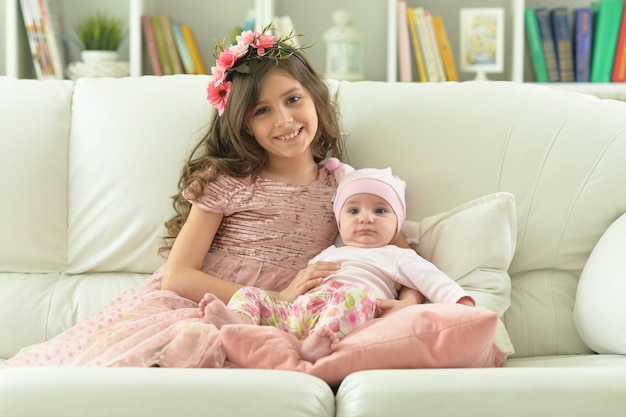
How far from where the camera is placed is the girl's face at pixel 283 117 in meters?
1.99

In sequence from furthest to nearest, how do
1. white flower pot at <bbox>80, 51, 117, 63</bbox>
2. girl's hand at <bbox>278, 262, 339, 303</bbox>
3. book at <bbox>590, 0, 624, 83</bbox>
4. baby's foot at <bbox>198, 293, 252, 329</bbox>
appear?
white flower pot at <bbox>80, 51, 117, 63</bbox> → book at <bbox>590, 0, 624, 83</bbox> → girl's hand at <bbox>278, 262, 339, 303</bbox> → baby's foot at <bbox>198, 293, 252, 329</bbox>

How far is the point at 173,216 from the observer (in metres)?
2.09

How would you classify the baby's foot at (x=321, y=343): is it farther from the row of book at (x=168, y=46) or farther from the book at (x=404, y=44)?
the row of book at (x=168, y=46)

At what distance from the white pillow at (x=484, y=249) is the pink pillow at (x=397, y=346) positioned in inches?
13.8

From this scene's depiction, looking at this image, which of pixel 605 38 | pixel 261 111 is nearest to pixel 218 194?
pixel 261 111

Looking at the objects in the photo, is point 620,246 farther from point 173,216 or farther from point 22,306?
point 22,306

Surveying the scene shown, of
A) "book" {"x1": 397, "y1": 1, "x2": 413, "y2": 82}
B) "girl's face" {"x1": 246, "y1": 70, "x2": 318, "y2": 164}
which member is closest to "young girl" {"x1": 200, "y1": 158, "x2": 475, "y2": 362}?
"girl's face" {"x1": 246, "y1": 70, "x2": 318, "y2": 164}

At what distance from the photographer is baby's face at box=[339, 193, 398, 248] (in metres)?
1.90

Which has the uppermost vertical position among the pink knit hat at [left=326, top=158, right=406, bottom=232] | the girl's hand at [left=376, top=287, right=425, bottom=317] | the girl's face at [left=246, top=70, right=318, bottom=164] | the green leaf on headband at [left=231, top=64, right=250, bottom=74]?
the green leaf on headband at [left=231, top=64, right=250, bottom=74]

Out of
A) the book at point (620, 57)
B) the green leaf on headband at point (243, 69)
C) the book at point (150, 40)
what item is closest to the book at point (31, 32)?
the book at point (150, 40)

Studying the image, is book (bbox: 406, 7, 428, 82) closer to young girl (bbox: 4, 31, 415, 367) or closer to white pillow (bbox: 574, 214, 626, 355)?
young girl (bbox: 4, 31, 415, 367)

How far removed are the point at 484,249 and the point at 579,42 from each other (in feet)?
5.49

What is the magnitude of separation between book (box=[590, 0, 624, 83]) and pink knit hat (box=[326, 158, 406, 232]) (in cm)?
159

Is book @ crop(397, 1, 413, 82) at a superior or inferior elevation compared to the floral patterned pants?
superior
